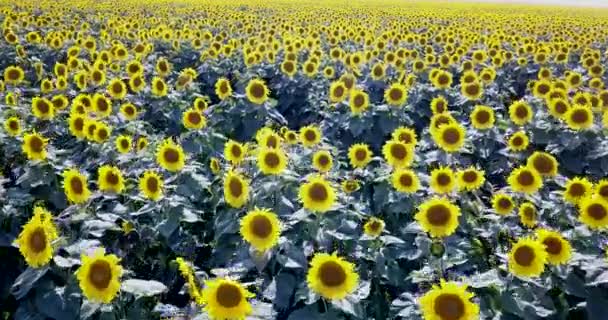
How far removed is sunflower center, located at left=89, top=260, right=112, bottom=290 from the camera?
3156 millimetres

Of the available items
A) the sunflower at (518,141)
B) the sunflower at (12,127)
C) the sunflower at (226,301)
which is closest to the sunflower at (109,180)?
the sunflower at (12,127)

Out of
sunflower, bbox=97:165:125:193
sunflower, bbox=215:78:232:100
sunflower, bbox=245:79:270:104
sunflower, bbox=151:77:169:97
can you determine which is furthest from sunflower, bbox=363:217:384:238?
sunflower, bbox=151:77:169:97

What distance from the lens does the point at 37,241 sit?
334 cm

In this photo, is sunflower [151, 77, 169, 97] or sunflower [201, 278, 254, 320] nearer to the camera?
sunflower [201, 278, 254, 320]

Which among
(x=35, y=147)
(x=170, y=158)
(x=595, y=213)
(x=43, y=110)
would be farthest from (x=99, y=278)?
(x=43, y=110)

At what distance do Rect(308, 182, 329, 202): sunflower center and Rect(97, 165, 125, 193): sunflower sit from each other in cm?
168

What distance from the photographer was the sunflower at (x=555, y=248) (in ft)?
12.5

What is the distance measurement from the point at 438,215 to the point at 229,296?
1.91 meters

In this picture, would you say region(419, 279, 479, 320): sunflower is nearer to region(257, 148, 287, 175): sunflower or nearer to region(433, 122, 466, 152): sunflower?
region(257, 148, 287, 175): sunflower

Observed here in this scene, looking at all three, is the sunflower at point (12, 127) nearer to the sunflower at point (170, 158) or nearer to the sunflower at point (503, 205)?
the sunflower at point (170, 158)

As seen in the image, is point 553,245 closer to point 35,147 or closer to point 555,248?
point 555,248

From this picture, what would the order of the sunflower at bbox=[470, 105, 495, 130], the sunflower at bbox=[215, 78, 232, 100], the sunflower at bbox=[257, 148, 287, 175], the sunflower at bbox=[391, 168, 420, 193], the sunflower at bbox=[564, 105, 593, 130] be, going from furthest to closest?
the sunflower at bbox=[215, 78, 232, 100] < the sunflower at bbox=[470, 105, 495, 130] < the sunflower at bbox=[564, 105, 593, 130] < the sunflower at bbox=[391, 168, 420, 193] < the sunflower at bbox=[257, 148, 287, 175]

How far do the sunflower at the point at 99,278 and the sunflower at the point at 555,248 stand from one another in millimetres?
2692

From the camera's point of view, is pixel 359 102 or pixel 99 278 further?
pixel 359 102
